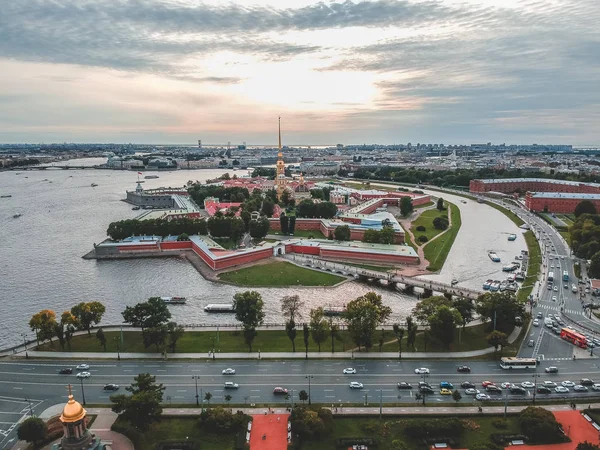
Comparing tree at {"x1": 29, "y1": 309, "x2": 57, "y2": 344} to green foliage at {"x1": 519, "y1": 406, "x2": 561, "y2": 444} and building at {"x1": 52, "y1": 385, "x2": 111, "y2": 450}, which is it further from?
green foliage at {"x1": 519, "y1": 406, "x2": 561, "y2": 444}

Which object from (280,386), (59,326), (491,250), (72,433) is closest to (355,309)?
(280,386)

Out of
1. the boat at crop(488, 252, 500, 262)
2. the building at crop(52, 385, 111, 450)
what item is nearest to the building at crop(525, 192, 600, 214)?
the boat at crop(488, 252, 500, 262)

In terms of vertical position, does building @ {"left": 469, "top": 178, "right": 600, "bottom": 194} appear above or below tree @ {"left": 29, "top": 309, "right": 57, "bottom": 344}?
above

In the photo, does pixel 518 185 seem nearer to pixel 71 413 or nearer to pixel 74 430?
pixel 74 430

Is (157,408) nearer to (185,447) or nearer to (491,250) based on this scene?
(185,447)

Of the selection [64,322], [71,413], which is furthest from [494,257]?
[71,413]

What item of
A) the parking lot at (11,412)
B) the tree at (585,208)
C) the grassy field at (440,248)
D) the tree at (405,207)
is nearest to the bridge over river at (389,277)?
the grassy field at (440,248)
